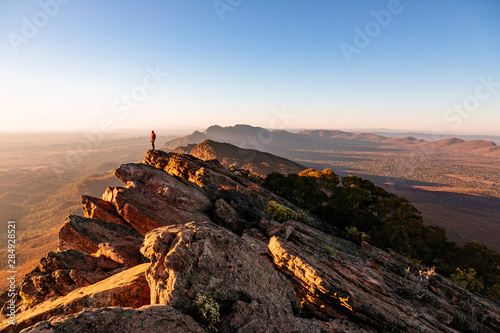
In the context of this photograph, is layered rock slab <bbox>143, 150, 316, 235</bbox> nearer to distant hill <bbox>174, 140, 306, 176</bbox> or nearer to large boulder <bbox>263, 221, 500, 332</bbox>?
large boulder <bbox>263, 221, 500, 332</bbox>

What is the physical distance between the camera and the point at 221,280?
26.7 feet

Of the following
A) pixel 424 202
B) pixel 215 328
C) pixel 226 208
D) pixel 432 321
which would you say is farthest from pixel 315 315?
pixel 424 202

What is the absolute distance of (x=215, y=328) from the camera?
22.0ft

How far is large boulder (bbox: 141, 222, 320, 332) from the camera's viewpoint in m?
7.32

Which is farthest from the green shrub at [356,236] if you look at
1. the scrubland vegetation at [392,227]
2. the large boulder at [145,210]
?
the large boulder at [145,210]

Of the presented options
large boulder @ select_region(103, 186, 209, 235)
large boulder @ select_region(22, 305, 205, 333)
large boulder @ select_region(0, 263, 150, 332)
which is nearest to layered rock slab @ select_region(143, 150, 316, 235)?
large boulder @ select_region(103, 186, 209, 235)

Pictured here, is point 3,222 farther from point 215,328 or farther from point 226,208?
point 215,328

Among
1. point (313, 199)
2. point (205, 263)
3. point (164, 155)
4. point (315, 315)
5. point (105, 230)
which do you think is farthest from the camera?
point (313, 199)

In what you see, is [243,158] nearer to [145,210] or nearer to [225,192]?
[225,192]

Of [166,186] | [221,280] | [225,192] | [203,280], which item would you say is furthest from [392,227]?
[203,280]

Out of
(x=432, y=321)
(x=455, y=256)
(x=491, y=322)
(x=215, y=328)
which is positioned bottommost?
(x=455, y=256)

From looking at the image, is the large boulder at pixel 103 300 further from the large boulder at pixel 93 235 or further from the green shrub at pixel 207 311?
the large boulder at pixel 93 235

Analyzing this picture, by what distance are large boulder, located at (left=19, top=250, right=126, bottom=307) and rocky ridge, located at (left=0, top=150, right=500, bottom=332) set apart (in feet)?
0.20

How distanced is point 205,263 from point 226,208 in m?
12.5
